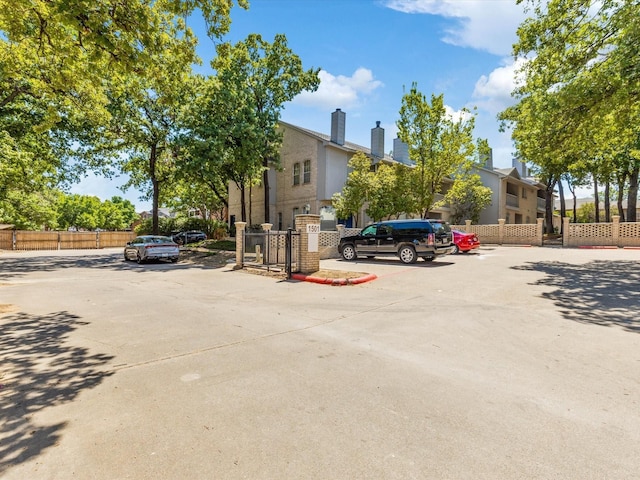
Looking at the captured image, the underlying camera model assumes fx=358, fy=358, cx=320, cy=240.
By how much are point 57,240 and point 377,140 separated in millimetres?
30575

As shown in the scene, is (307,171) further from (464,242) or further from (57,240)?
(57,240)

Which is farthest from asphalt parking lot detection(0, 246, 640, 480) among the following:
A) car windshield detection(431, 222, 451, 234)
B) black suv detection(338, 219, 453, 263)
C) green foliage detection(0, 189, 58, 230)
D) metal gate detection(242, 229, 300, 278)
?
green foliage detection(0, 189, 58, 230)

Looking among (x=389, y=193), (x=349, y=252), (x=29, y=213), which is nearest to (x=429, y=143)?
(x=389, y=193)

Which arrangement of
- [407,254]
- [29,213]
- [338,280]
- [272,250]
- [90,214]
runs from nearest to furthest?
[338,280]
[272,250]
[407,254]
[29,213]
[90,214]

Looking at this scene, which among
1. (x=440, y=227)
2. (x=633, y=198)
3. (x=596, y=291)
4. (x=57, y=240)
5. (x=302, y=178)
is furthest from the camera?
(x=57, y=240)

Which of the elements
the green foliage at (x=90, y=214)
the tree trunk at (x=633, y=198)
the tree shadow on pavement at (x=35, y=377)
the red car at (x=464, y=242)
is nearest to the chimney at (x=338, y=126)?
the red car at (x=464, y=242)

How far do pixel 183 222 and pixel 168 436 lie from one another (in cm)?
3452

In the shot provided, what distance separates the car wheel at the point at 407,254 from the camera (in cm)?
1526

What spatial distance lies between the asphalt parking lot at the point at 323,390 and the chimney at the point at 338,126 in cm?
1989

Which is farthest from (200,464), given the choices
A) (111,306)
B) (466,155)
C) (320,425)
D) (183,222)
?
(183,222)

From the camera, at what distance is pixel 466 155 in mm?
24984

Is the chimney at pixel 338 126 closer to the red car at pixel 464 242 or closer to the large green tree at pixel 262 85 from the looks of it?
the large green tree at pixel 262 85

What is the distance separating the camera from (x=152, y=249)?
Answer: 1894 cm

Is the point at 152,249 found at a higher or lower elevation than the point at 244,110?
lower
